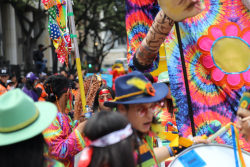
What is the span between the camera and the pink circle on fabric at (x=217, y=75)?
216 cm

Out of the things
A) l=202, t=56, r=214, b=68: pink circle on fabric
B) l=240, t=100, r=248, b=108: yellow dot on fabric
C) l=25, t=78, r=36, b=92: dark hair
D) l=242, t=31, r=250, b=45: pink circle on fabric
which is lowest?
l=25, t=78, r=36, b=92: dark hair

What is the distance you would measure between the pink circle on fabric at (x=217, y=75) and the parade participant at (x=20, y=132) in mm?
1231

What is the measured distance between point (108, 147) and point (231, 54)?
4.19 ft

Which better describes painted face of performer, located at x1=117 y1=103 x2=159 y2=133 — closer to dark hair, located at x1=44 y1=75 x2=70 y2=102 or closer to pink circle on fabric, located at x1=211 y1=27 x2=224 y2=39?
pink circle on fabric, located at x1=211 y1=27 x2=224 y2=39

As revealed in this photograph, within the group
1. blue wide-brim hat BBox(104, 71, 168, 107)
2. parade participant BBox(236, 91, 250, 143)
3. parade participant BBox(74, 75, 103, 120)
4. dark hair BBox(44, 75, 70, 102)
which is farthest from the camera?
parade participant BBox(74, 75, 103, 120)

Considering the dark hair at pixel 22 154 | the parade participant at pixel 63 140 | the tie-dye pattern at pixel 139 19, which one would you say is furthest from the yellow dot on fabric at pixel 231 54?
the dark hair at pixel 22 154

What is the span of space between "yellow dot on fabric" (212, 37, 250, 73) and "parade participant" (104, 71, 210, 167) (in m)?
0.55

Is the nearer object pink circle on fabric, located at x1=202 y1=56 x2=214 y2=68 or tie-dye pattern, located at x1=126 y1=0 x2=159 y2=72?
pink circle on fabric, located at x1=202 y1=56 x2=214 y2=68

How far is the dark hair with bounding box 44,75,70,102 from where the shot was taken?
3262mm

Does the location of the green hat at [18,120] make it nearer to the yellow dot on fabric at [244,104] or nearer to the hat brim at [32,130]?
the hat brim at [32,130]

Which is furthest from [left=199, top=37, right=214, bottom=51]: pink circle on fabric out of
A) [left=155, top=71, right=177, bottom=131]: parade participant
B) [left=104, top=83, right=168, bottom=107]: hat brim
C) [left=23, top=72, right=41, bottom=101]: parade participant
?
[left=23, top=72, right=41, bottom=101]: parade participant

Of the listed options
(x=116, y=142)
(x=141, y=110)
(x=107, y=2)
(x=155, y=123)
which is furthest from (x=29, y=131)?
(x=107, y=2)

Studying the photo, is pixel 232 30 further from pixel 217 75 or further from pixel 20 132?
pixel 20 132

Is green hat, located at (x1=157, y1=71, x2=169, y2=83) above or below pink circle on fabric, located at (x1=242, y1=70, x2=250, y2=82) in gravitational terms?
below
